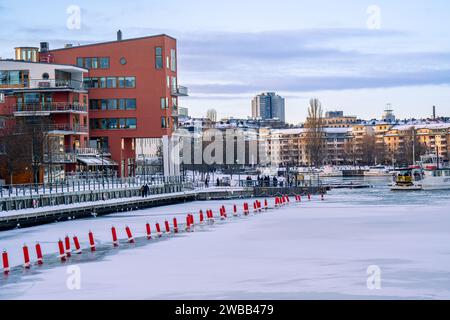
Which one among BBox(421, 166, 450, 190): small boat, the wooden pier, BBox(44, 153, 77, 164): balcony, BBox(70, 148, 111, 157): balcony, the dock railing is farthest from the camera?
BBox(421, 166, 450, 190): small boat

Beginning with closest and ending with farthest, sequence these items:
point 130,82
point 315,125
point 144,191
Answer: point 144,191 < point 130,82 < point 315,125

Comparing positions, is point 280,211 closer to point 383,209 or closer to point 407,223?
point 383,209

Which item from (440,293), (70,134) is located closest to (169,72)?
(70,134)

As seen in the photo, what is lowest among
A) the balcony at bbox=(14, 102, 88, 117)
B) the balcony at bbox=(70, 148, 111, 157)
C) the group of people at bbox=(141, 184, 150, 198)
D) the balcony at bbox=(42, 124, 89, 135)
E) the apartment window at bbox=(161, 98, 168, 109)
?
the group of people at bbox=(141, 184, 150, 198)

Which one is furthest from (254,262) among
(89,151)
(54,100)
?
(54,100)

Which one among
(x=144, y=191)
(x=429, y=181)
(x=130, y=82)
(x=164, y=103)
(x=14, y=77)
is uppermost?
(x=14, y=77)

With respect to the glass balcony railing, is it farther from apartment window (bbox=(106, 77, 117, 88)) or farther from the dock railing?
the dock railing

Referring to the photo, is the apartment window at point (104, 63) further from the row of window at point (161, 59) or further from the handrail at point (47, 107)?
the handrail at point (47, 107)

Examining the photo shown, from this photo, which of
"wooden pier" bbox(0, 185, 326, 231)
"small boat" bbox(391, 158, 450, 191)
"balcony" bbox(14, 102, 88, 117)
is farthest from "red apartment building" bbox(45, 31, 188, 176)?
"small boat" bbox(391, 158, 450, 191)

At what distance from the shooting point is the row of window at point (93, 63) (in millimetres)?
99938

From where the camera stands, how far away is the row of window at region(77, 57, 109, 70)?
9994cm

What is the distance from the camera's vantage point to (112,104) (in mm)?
100125

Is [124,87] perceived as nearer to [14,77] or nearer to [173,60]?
[173,60]

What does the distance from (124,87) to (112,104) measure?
2469mm
